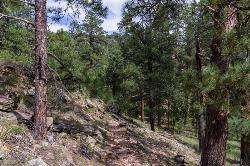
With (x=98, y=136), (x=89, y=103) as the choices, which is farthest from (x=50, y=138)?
(x=89, y=103)

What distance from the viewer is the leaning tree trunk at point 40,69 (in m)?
9.94

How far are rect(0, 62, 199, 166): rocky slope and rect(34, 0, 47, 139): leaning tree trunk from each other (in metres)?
0.40

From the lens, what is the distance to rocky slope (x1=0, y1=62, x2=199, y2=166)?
8953mm

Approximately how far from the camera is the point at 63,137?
11.4 m

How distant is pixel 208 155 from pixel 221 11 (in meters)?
3.29

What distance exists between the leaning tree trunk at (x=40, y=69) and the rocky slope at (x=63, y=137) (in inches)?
15.6

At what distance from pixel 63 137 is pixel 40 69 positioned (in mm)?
2506

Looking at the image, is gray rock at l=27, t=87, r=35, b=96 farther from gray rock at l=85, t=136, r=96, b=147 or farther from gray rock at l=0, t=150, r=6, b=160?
gray rock at l=0, t=150, r=6, b=160

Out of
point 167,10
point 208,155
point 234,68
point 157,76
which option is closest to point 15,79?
point 167,10

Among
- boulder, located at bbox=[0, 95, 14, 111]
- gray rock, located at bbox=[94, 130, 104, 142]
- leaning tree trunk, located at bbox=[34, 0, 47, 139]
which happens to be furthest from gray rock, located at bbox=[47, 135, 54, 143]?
gray rock, located at bbox=[94, 130, 104, 142]

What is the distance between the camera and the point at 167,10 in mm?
10141

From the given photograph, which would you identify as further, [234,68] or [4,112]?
[4,112]

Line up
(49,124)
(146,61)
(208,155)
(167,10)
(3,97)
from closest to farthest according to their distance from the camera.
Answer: (208,155), (167,10), (49,124), (3,97), (146,61)

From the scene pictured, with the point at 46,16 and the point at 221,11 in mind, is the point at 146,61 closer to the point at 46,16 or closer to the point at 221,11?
the point at 46,16
